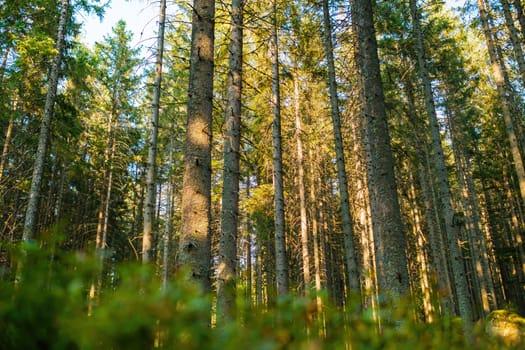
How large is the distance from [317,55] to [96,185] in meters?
17.2

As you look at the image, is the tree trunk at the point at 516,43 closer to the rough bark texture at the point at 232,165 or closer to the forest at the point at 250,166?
the forest at the point at 250,166

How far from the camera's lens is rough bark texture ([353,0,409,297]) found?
5535 mm

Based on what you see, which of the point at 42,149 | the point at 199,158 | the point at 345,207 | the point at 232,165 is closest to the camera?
the point at 199,158

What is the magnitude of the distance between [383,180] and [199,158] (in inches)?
123

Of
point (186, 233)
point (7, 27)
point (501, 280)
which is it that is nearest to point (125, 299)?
point (186, 233)

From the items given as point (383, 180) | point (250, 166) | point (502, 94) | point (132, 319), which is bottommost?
point (132, 319)

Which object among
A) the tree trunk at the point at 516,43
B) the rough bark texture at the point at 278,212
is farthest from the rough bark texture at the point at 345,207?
the tree trunk at the point at 516,43

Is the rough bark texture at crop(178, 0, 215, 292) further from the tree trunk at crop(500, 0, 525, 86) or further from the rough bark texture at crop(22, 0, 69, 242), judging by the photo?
the tree trunk at crop(500, 0, 525, 86)

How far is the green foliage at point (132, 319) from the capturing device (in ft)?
2.68

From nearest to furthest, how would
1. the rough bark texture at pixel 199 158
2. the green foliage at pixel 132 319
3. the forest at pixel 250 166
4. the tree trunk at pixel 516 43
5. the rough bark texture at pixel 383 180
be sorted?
the green foliage at pixel 132 319, the forest at pixel 250 166, the rough bark texture at pixel 199 158, the rough bark texture at pixel 383 180, the tree trunk at pixel 516 43

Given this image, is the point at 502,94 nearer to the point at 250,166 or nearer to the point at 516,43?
the point at 516,43

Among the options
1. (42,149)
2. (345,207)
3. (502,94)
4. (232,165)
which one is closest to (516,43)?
(502,94)

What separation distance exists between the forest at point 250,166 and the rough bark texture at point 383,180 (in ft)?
0.11

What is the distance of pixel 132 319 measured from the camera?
32.1 inches
